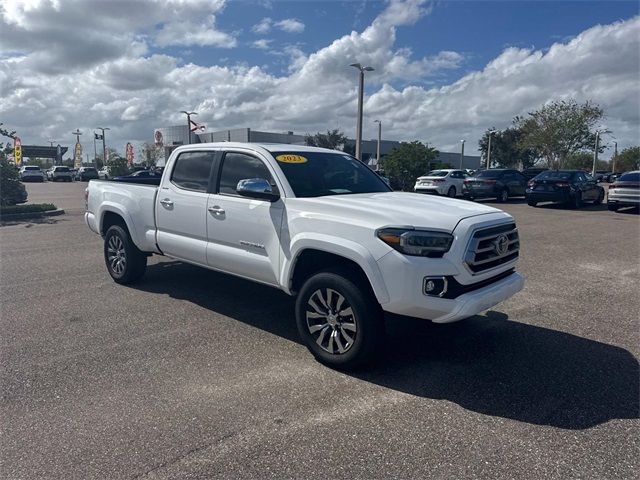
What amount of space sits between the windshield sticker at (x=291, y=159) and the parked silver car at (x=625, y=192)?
1742cm

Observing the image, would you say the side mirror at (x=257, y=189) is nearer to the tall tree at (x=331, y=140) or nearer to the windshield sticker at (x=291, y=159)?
the windshield sticker at (x=291, y=159)

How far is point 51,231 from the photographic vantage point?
12109 mm

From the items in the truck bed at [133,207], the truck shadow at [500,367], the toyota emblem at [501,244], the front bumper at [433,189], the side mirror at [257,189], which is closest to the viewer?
the truck shadow at [500,367]

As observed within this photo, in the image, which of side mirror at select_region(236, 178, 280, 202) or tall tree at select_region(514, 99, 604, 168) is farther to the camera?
tall tree at select_region(514, 99, 604, 168)

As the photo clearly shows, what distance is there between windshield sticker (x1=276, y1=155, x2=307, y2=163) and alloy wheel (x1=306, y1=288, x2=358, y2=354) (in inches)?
61.6

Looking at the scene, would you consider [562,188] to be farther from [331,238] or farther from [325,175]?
[331,238]

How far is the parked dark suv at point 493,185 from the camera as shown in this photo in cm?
2244

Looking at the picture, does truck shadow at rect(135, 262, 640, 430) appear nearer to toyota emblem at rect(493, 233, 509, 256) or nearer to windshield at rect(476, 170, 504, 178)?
toyota emblem at rect(493, 233, 509, 256)

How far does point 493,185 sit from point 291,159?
62.7 ft

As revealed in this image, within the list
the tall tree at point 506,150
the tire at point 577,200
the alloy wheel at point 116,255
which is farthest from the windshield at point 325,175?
the tall tree at point 506,150

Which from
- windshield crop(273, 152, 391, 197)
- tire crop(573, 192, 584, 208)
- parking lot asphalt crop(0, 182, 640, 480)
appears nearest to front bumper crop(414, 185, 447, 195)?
tire crop(573, 192, 584, 208)

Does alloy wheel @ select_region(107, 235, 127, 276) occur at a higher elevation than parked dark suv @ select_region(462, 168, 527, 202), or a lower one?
lower

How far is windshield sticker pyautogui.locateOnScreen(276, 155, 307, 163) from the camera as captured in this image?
16.8 ft

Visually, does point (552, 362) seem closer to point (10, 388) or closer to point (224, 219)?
point (224, 219)
